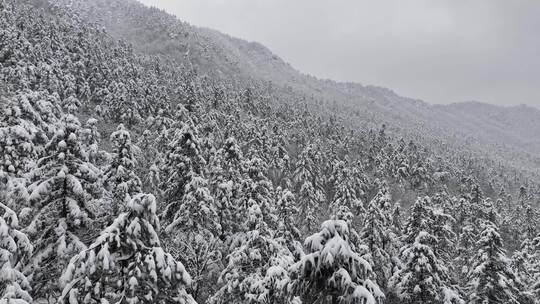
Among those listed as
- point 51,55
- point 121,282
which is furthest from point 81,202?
point 51,55

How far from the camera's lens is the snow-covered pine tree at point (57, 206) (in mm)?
13633

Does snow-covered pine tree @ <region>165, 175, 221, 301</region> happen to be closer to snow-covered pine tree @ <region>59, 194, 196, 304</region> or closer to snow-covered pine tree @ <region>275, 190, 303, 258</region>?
snow-covered pine tree @ <region>275, 190, 303, 258</region>

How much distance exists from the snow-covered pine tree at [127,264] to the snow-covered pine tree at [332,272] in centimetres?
343

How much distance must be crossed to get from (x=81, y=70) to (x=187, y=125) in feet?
192

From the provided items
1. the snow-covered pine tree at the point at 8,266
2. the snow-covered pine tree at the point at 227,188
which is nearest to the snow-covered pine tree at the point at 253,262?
the snow-covered pine tree at the point at 227,188

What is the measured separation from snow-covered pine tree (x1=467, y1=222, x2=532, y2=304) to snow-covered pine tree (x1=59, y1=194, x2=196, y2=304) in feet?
54.5

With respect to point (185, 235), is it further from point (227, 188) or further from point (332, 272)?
point (332, 272)

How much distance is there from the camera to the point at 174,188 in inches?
939

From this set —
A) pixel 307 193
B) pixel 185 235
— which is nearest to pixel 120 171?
pixel 185 235

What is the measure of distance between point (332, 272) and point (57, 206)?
10.6m

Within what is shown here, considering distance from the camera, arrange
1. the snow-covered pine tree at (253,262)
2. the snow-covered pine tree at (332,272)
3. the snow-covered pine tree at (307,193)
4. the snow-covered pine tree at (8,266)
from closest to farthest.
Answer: the snow-covered pine tree at (332,272)
the snow-covered pine tree at (8,266)
the snow-covered pine tree at (253,262)
the snow-covered pine tree at (307,193)

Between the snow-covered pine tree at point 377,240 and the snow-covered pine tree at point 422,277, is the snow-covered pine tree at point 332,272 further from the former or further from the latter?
the snow-covered pine tree at point 377,240

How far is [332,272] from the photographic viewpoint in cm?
902

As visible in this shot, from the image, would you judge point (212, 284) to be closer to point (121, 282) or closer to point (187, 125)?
point (187, 125)
